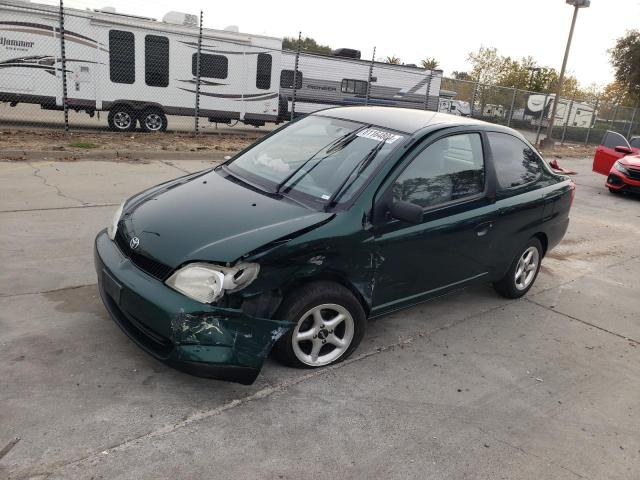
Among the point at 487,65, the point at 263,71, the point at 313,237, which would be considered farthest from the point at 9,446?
the point at 487,65

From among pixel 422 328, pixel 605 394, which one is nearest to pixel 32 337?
pixel 422 328

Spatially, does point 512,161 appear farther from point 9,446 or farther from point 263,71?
point 263,71

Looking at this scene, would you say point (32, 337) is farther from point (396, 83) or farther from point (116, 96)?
point (396, 83)

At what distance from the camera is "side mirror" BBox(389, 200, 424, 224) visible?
11.0 feet

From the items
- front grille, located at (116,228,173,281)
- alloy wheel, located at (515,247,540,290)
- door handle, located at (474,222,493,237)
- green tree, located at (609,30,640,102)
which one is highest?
green tree, located at (609,30,640,102)

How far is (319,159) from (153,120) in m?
11.2

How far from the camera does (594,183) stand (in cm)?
1338

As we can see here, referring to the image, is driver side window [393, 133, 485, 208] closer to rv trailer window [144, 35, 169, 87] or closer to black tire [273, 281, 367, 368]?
black tire [273, 281, 367, 368]

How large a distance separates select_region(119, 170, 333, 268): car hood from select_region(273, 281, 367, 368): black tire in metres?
0.37

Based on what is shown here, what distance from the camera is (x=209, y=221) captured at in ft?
10.6

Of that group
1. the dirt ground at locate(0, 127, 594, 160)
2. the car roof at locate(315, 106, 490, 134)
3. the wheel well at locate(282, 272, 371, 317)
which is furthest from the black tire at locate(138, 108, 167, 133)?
the wheel well at locate(282, 272, 371, 317)

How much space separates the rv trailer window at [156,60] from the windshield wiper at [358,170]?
11410 millimetres

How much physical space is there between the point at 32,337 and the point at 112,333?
49cm

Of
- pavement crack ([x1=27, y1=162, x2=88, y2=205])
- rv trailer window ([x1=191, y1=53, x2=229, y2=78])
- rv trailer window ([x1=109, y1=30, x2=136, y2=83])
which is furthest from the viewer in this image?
rv trailer window ([x1=191, y1=53, x2=229, y2=78])
